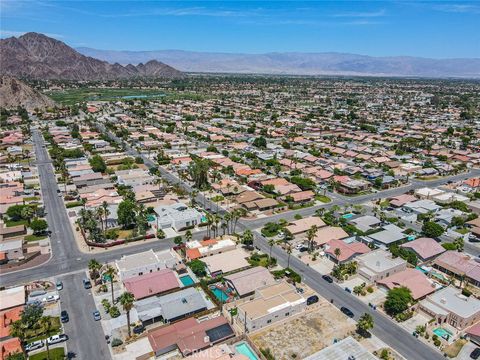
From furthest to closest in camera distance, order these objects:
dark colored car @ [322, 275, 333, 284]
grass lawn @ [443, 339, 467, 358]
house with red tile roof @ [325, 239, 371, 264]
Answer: house with red tile roof @ [325, 239, 371, 264] → dark colored car @ [322, 275, 333, 284] → grass lawn @ [443, 339, 467, 358]

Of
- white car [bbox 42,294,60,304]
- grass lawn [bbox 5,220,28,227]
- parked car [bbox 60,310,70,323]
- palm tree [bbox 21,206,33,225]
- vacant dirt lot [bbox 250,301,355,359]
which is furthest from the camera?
grass lawn [bbox 5,220,28,227]

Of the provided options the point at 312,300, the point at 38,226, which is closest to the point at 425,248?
the point at 312,300

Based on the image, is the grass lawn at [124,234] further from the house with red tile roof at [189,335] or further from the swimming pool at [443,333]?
the swimming pool at [443,333]

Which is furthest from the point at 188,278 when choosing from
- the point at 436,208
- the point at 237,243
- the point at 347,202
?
the point at 436,208

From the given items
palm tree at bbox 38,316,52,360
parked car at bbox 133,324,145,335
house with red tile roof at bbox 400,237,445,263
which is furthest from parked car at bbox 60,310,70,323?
house with red tile roof at bbox 400,237,445,263

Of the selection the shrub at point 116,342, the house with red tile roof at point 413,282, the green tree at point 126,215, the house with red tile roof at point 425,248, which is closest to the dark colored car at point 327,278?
the house with red tile roof at point 413,282

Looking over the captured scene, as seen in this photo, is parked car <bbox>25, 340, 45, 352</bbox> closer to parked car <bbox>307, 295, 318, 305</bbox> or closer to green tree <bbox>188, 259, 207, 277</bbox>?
green tree <bbox>188, 259, 207, 277</bbox>
